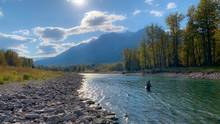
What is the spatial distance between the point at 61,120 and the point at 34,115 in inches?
70.4

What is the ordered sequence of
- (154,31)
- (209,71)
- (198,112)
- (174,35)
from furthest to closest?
(154,31) → (174,35) → (209,71) → (198,112)

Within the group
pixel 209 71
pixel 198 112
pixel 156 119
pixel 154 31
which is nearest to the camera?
pixel 156 119

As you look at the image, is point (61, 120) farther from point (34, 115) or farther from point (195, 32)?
point (195, 32)

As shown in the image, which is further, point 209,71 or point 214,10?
point 214,10

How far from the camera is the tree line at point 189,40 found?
242ft

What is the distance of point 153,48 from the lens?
104562mm

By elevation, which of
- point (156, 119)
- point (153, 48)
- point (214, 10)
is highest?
point (214, 10)

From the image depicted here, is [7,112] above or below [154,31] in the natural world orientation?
below

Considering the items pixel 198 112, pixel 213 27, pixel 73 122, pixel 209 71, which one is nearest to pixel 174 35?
pixel 213 27

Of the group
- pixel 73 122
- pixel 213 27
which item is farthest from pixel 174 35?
pixel 73 122

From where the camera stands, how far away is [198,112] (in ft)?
68.4

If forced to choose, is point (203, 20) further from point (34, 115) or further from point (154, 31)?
point (34, 115)

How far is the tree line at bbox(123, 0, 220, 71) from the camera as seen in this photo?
7388cm

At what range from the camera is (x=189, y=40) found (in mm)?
85625
